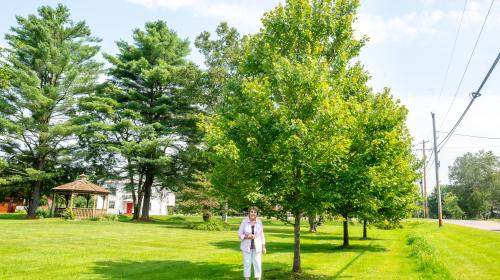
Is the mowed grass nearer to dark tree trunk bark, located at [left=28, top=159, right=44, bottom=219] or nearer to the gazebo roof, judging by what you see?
the gazebo roof

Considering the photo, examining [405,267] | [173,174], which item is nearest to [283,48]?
[405,267]

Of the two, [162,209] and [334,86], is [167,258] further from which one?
[162,209]

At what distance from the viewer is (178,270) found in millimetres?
13359

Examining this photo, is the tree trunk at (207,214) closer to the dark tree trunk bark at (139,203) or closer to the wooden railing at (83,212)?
the dark tree trunk bark at (139,203)

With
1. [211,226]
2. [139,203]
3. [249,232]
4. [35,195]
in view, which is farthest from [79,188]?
[249,232]

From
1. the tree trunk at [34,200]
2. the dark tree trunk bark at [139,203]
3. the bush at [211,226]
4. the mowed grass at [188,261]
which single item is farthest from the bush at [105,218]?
the mowed grass at [188,261]

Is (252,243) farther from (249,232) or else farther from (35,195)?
(35,195)

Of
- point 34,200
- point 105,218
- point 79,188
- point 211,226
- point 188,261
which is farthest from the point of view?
point 34,200

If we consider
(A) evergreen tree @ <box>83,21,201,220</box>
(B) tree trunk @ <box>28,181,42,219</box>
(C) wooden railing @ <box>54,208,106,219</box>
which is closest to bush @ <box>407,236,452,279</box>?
(A) evergreen tree @ <box>83,21,201,220</box>

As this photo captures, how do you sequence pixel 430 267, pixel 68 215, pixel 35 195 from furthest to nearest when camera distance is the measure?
pixel 35 195 < pixel 68 215 < pixel 430 267

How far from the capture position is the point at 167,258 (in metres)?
15.9

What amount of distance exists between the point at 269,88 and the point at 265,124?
60.2 inches

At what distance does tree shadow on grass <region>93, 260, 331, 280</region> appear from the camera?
1234 cm

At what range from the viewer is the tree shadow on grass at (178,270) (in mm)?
12344
